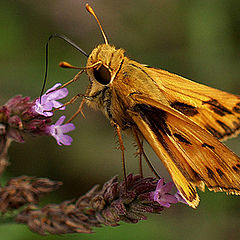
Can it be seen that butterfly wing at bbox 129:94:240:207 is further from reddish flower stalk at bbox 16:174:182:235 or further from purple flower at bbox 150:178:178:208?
reddish flower stalk at bbox 16:174:182:235

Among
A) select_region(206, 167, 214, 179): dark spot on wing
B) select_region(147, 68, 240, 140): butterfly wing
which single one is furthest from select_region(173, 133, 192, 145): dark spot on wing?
select_region(147, 68, 240, 140): butterfly wing

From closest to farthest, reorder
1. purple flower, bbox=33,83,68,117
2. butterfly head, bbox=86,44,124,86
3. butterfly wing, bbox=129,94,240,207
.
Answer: butterfly wing, bbox=129,94,240,207 → butterfly head, bbox=86,44,124,86 → purple flower, bbox=33,83,68,117

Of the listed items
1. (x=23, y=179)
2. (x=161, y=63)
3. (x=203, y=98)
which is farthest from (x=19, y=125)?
(x=161, y=63)

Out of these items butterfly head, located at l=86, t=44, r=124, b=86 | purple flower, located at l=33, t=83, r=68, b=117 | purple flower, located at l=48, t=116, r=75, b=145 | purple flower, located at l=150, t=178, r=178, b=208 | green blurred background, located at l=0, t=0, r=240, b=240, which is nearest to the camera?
purple flower, located at l=150, t=178, r=178, b=208

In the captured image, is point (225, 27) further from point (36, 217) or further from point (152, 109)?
point (36, 217)

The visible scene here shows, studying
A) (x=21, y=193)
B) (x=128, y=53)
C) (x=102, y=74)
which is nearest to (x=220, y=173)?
(x=102, y=74)

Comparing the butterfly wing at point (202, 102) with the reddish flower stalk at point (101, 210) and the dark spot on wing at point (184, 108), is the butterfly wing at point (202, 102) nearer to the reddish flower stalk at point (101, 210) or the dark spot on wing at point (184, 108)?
the dark spot on wing at point (184, 108)
